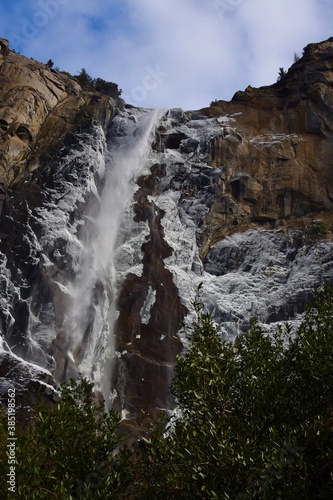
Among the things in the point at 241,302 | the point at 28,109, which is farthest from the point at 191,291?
the point at 28,109

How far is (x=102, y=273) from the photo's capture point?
40.7 meters

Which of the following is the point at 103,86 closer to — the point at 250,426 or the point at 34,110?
the point at 34,110

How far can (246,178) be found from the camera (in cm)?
5328

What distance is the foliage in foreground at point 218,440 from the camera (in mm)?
11680

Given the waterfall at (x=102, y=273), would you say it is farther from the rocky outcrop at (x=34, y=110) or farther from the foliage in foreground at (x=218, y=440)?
the foliage in foreground at (x=218, y=440)

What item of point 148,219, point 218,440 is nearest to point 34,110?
point 148,219

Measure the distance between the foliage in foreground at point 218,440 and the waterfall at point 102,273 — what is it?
19.0 meters

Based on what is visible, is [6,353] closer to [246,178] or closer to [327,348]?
[327,348]

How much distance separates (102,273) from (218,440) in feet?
95.2

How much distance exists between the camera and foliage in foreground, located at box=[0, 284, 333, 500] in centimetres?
1168

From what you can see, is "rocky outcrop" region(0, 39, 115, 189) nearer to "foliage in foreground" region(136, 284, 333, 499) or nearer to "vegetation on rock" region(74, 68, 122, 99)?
"vegetation on rock" region(74, 68, 122, 99)

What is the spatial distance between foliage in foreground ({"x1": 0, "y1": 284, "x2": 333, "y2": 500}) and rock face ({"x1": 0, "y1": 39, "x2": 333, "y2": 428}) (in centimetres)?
1867

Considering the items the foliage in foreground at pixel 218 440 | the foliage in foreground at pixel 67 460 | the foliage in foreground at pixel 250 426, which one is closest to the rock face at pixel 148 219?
the foliage in foreground at pixel 67 460

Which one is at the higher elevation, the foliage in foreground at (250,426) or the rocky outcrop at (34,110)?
the rocky outcrop at (34,110)
